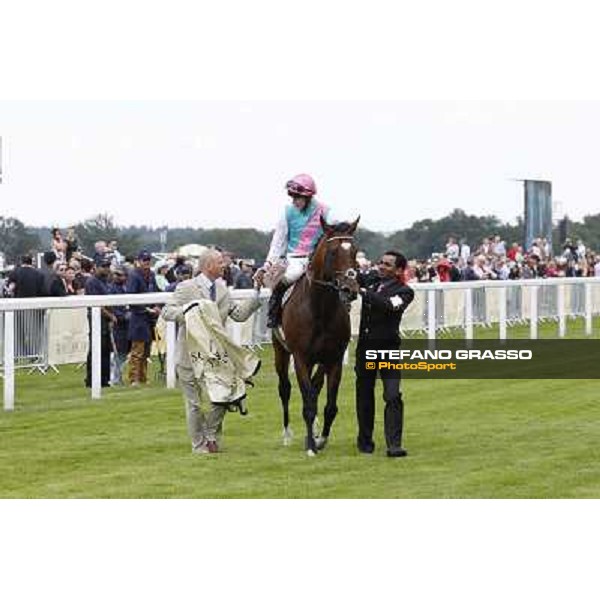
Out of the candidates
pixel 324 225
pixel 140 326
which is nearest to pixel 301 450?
pixel 324 225

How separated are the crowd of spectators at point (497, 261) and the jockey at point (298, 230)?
11443 mm

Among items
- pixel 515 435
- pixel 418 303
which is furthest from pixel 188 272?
pixel 515 435

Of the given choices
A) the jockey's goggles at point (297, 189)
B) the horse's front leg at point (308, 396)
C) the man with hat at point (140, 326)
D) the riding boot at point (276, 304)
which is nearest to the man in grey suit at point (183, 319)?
the riding boot at point (276, 304)

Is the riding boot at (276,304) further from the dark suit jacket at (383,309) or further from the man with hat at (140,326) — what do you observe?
the man with hat at (140,326)

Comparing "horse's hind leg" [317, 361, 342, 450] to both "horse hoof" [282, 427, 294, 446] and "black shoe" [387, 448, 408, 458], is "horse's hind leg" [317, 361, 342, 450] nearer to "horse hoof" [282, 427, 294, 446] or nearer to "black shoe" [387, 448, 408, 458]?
"horse hoof" [282, 427, 294, 446]

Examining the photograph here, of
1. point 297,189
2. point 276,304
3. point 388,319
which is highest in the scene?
point 297,189

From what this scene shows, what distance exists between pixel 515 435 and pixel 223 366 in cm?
286

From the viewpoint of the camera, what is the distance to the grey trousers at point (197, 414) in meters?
12.1

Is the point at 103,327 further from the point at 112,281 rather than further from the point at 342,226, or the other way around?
the point at 342,226

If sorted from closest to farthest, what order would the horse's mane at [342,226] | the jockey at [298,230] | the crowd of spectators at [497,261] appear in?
the horse's mane at [342,226] → the jockey at [298,230] → the crowd of spectators at [497,261]

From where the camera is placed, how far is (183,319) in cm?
1192

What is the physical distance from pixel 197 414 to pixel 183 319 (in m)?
0.82

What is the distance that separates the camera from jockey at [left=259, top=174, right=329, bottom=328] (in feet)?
40.2
